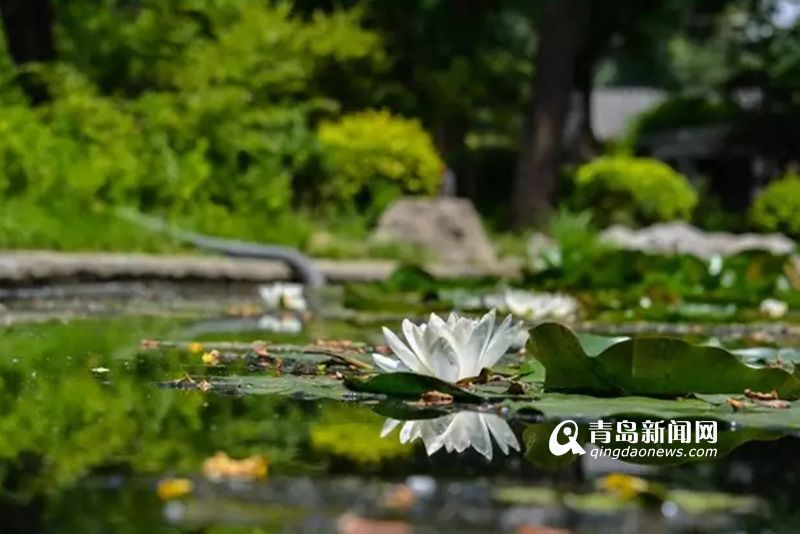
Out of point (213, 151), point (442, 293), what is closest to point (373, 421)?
point (442, 293)

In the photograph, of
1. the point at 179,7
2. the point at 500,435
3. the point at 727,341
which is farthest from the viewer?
the point at 179,7

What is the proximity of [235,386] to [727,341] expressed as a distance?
2.28 m

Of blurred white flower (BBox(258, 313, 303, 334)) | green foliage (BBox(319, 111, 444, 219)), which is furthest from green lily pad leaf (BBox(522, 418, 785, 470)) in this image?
green foliage (BBox(319, 111, 444, 219))

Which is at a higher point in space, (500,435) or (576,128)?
(576,128)

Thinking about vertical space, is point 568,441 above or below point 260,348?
below

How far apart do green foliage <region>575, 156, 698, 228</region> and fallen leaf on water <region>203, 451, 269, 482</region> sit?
16847 mm

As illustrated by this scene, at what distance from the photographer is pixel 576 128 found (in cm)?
2566

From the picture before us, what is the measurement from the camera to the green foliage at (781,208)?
735 inches

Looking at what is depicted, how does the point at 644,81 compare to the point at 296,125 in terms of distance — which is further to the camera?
the point at 644,81

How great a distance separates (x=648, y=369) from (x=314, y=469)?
1.00 m

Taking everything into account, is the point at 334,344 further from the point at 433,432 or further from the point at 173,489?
the point at 173,489

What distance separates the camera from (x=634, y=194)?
60.0 feet

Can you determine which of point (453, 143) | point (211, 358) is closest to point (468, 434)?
point (211, 358)

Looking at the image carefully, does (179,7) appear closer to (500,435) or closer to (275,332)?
(275,332)
